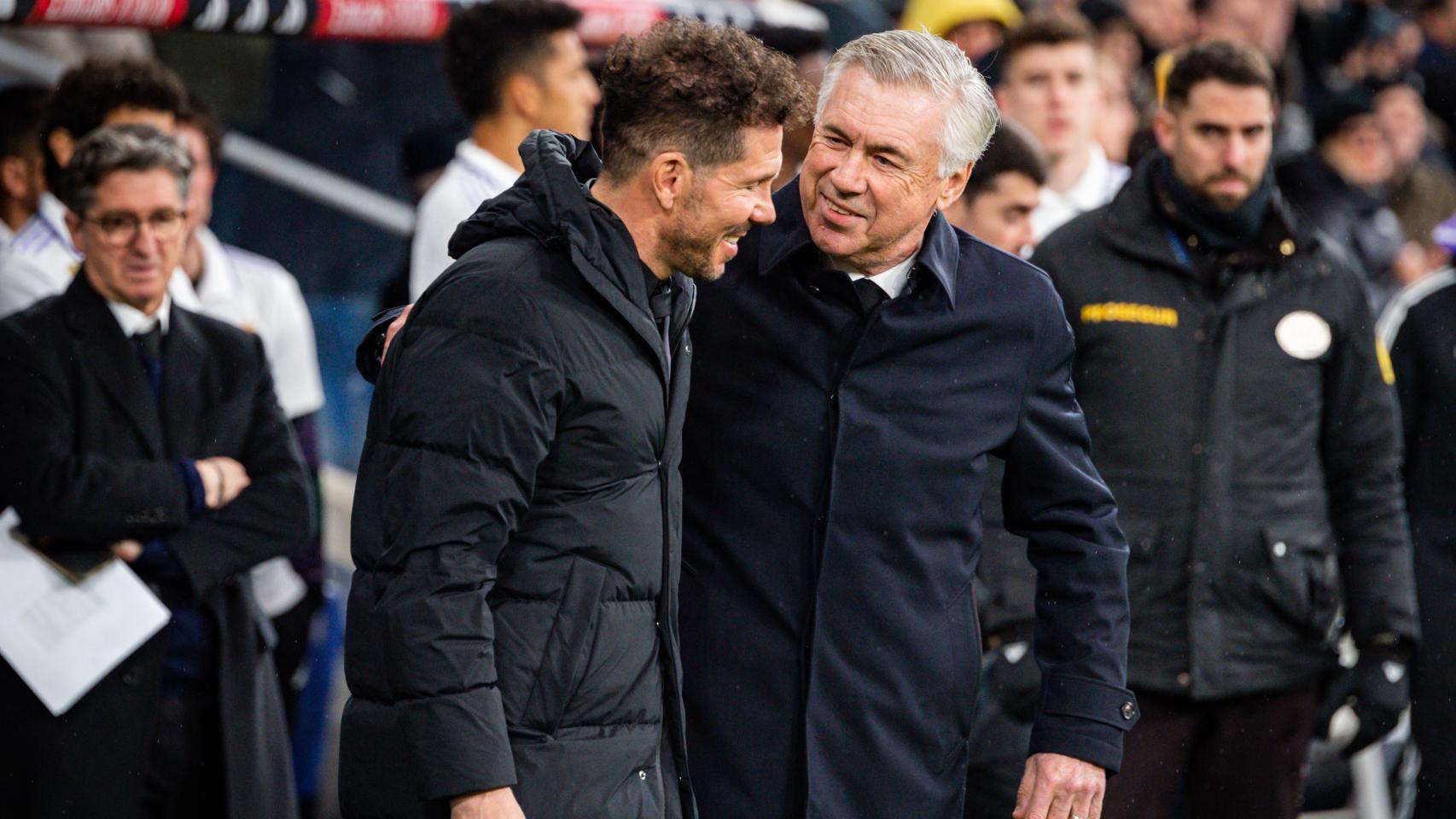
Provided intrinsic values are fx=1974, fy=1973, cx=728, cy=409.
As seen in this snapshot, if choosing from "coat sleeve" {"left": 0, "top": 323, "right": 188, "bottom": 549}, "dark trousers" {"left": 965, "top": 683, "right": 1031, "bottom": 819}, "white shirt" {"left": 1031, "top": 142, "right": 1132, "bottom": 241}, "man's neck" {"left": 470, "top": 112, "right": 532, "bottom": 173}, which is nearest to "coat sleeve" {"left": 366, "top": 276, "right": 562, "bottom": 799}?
"coat sleeve" {"left": 0, "top": 323, "right": 188, "bottom": 549}

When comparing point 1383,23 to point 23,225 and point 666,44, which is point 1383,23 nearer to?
point 23,225

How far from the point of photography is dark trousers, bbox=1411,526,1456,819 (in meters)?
5.50

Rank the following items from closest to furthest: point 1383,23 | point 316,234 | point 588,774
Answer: point 588,774
point 316,234
point 1383,23

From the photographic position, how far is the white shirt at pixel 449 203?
529 centimetres

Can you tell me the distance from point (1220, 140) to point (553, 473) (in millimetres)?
2431

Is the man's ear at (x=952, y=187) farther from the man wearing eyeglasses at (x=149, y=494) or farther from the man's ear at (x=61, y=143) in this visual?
the man's ear at (x=61, y=143)

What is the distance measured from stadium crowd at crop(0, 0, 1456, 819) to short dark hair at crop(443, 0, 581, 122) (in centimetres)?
1

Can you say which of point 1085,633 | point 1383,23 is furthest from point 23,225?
point 1383,23

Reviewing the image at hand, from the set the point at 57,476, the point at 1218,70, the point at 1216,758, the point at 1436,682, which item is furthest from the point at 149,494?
the point at 1436,682

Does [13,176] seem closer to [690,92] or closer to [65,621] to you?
[65,621]

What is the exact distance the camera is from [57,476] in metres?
4.23

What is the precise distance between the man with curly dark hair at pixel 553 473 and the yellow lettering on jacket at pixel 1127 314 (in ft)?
5.18

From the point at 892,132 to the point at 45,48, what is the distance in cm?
417

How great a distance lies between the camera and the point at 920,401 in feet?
12.0
